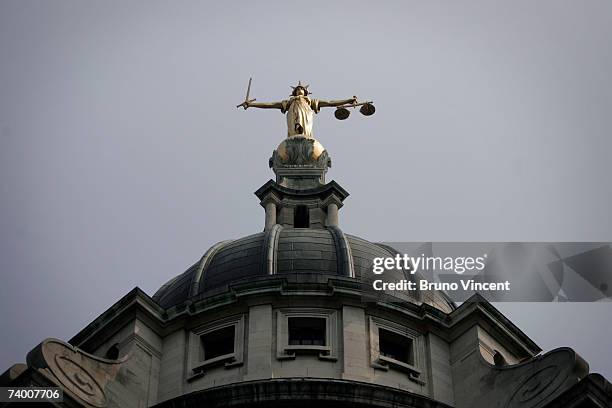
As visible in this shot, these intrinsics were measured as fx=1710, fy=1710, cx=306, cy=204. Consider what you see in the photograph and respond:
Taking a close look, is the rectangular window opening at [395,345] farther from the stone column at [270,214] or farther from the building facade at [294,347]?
the stone column at [270,214]

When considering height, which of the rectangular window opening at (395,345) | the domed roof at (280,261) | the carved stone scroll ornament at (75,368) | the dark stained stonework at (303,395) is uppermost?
the domed roof at (280,261)

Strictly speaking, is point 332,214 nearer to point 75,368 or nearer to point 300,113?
point 300,113

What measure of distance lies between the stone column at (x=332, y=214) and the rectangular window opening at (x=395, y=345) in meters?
9.30

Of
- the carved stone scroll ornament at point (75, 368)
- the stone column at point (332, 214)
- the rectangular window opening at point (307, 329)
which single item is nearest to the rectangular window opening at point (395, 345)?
the rectangular window opening at point (307, 329)

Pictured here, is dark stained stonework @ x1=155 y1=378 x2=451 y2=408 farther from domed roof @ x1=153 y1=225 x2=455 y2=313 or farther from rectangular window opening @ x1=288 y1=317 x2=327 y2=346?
domed roof @ x1=153 y1=225 x2=455 y2=313

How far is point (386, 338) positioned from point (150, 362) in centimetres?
756

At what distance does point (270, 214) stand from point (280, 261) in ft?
23.6

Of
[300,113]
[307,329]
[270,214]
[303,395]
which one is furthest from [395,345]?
[300,113]

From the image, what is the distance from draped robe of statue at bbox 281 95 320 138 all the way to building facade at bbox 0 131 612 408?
433 inches

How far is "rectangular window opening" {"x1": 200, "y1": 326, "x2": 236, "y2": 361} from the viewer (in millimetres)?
54375

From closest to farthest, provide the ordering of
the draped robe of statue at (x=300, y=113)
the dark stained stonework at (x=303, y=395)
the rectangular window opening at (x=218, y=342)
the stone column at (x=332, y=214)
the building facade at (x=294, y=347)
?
1. the dark stained stonework at (x=303, y=395)
2. the building facade at (x=294, y=347)
3. the rectangular window opening at (x=218, y=342)
4. the stone column at (x=332, y=214)
5. the draped robe of statue at (x=300, y=113)

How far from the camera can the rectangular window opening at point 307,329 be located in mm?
54094

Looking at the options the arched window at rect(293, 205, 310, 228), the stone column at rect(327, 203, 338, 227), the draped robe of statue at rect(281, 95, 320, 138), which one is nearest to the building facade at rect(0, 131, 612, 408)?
the stone column at rect(327, 203, 338, 227)

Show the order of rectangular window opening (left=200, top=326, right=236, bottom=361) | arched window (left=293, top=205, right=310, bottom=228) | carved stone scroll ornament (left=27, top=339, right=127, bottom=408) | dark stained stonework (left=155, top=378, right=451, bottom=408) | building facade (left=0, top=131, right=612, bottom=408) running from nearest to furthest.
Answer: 1. dark stained stonework (left=155, top=378, right=451, bottom=408)
2. building facade (left=0, top=131, right=612, bottom=408)
3. carved stone scroll ornament (left=27, top=339, right=127, bottom=408)
4. rectangular window opening (left=200, top=326, right=236, bottom=361)
5. arched window (left=293, top=205, right=310, bottom=228)
